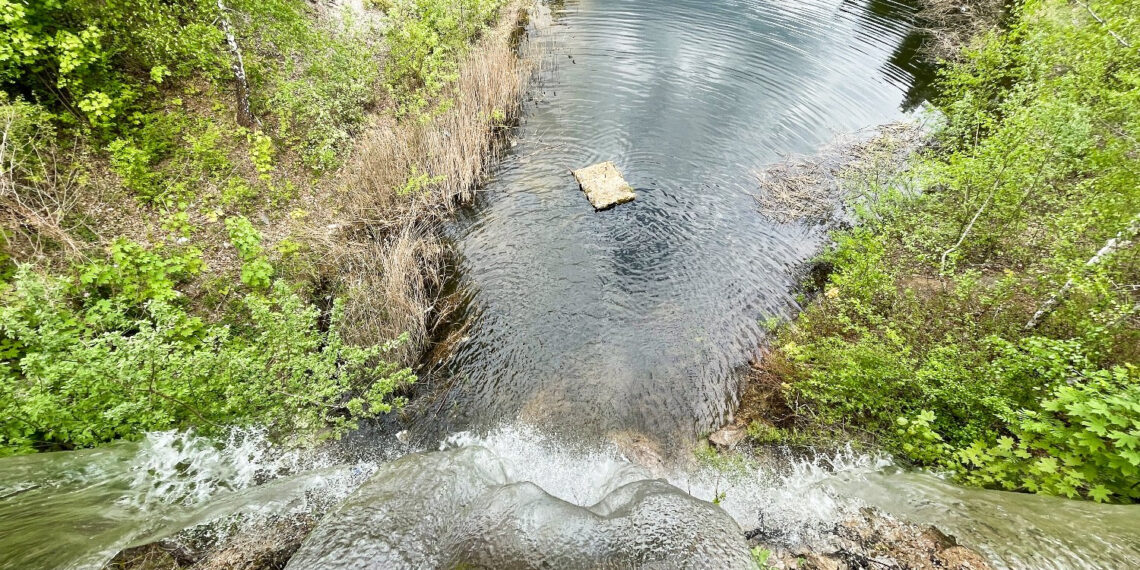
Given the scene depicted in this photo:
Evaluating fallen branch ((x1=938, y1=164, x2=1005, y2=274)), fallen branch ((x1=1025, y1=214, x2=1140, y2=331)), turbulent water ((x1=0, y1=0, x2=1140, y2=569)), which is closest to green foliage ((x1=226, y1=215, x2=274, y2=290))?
turbulent water ((x1=0, y1=0, x2=1140, y2=569))

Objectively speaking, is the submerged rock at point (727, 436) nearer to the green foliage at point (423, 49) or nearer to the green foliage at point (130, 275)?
the green foliage at point (130, 275)

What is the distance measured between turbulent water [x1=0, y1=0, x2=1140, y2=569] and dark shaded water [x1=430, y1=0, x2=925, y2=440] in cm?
4

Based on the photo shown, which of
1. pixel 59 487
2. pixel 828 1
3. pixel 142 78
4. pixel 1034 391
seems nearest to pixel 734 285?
pixel 1034 391

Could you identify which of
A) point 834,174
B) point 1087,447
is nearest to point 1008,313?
point 1087,447

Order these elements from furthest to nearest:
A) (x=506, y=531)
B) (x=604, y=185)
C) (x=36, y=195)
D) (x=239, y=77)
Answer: (x=604, y=185), (x=239, y=77), (x=36, y=195), (x=506, y=531)

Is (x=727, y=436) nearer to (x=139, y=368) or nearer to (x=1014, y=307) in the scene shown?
(x=1014, y=307)

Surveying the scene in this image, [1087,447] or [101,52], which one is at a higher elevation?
[101,52]

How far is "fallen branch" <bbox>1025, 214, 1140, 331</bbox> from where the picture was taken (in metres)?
4.02

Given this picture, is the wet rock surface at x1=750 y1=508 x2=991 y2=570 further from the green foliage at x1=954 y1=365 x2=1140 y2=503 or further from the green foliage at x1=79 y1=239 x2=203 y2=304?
the green foliage at x1=79 y1=239 x2=203 y2=304

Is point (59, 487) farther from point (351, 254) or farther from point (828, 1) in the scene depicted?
point (828, 1)

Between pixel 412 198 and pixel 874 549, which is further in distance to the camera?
pixel 412 198

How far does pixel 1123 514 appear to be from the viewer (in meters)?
2.70

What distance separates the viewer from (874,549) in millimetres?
3314

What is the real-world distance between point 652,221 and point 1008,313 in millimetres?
4895
